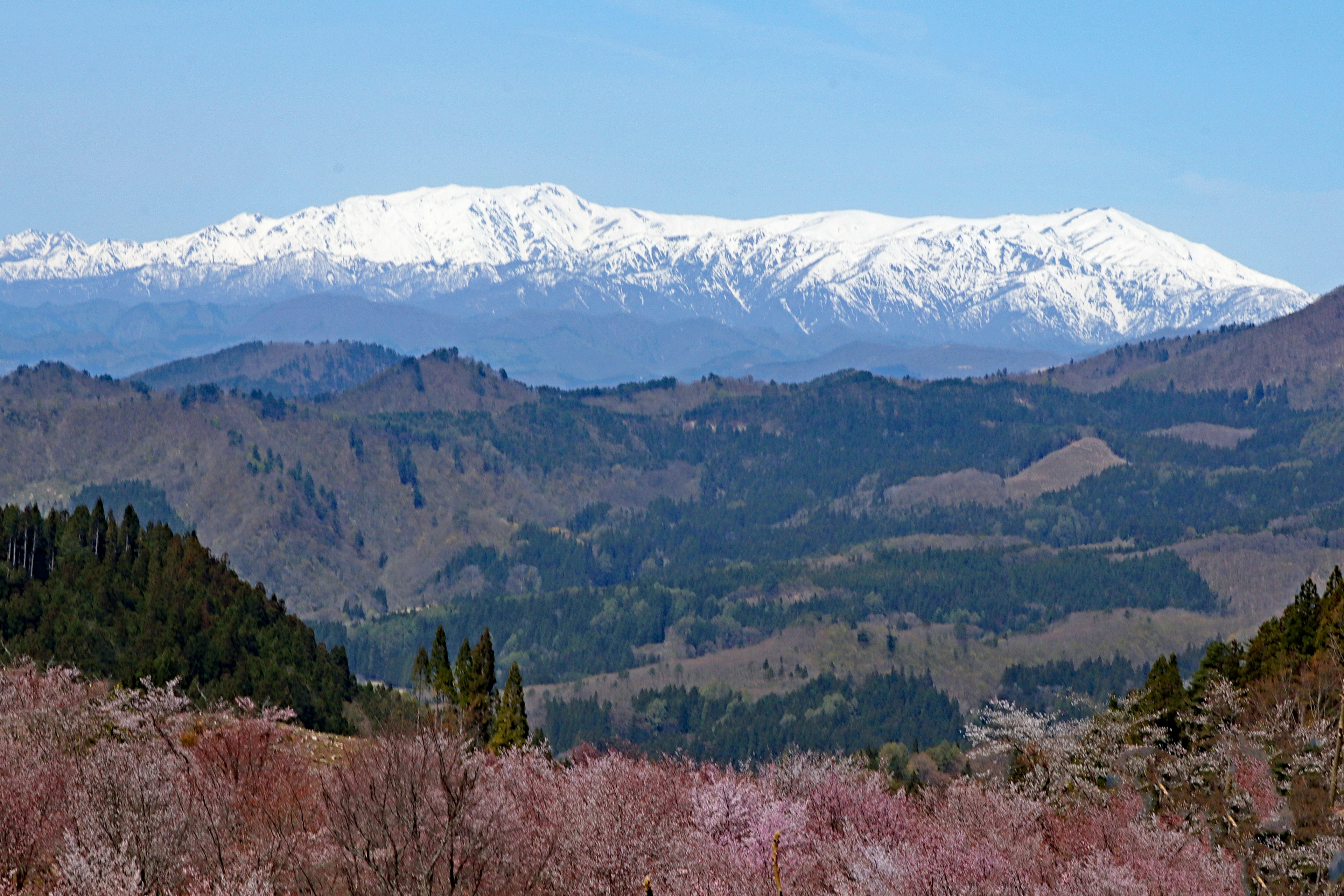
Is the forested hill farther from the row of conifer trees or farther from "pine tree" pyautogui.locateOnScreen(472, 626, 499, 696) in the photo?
"pine tree" pyautogui.locateOnScreen(472, 626, 499, 696)

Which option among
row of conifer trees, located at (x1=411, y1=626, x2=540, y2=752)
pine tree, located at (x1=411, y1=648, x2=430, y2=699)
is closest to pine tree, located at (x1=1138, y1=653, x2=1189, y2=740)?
row of conifer trees, located at (x1=411, y1=626, x2=540, y2=752)

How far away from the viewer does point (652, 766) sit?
242 ft

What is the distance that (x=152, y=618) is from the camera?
151 metres

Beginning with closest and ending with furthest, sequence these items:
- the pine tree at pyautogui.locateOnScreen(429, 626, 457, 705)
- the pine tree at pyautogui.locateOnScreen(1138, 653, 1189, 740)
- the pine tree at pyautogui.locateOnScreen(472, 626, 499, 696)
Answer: the pine tree at pyautogui.locateOnScreen(1138, 653, 1189, 740) → the pine tree at pyautogui.locateOnScreen(429, 626, 457, 705) → the pine tree at pyautogui.locateOnScreen(472, 626, 499, 696)

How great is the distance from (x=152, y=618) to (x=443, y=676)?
35.2 m

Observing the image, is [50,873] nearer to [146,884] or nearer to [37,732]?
[146,884]

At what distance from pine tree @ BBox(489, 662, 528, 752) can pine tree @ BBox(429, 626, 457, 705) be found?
184 inches

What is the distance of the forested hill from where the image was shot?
13675cm

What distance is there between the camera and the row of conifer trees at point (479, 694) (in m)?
124

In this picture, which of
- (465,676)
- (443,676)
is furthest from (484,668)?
(443,676)

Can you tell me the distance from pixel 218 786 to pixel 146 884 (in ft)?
26.9

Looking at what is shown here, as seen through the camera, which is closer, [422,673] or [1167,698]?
[1167,698]

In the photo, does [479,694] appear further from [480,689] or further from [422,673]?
[422,673]

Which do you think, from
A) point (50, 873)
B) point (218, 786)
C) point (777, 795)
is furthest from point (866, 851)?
point (50, 873)
